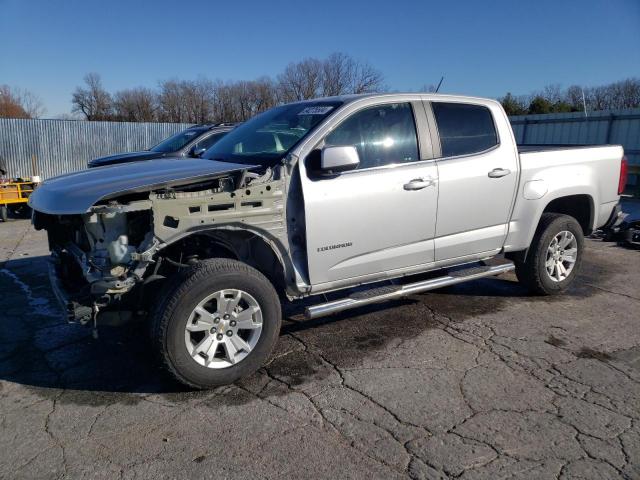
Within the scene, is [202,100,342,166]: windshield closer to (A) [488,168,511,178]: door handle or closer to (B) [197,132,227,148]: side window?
(A) [488,168,511,178]: door handle

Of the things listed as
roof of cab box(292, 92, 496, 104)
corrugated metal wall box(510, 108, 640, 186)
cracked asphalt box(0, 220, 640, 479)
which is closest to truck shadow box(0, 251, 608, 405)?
cracked asphalt box(0, 220, 640, 479)

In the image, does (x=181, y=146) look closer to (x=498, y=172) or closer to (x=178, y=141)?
(x=178, y=141)

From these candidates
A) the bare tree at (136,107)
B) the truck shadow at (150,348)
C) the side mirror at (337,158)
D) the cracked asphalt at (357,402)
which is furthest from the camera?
the bare tree at (136,107)

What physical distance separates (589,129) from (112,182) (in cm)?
1809

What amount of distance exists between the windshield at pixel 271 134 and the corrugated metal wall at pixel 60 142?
1701 cm

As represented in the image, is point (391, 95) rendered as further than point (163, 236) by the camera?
Yes

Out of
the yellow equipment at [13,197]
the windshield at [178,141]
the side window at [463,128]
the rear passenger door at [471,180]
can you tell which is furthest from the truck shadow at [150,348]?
the yellow equipment at [13,197]

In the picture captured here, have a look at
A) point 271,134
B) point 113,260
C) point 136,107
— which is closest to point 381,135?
point 271,134

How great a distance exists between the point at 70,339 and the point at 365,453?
293cm

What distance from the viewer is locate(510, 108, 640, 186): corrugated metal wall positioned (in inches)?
640

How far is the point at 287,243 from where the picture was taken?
3879 mm

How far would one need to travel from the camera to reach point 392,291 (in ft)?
14.2

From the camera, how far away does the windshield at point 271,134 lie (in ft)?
13.6

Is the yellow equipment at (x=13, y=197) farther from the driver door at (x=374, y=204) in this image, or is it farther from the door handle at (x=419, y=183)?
the door handle at (x=419, y=183)
